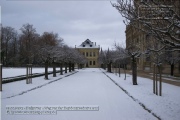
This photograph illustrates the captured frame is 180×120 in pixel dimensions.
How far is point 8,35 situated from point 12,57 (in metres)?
7.07

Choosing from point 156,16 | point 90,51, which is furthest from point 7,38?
point 156,16

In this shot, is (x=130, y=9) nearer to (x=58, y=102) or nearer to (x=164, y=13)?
(x=164, y=13)

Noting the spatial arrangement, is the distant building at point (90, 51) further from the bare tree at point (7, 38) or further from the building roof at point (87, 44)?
the bare tree at point (7, 38)

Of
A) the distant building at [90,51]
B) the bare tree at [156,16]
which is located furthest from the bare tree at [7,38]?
the bare tree at [156,16]

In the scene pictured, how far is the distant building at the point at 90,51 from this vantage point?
106500 millimetres

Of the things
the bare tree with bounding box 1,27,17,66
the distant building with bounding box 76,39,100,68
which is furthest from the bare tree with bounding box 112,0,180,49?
the distant building with bounding box 76,39,100,68

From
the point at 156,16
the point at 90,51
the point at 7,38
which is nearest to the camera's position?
the point at 156,16

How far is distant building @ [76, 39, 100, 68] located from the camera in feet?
349

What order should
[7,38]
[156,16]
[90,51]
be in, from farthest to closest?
1. [90,51]
2. [7,38]
3. [156,16]

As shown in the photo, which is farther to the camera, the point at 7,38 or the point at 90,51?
the point at 90,51

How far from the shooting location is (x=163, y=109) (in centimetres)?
1014

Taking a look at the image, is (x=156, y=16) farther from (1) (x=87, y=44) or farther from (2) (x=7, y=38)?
(1) (x=87, y=44)

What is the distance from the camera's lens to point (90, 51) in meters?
108

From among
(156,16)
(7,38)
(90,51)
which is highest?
(7,38)
